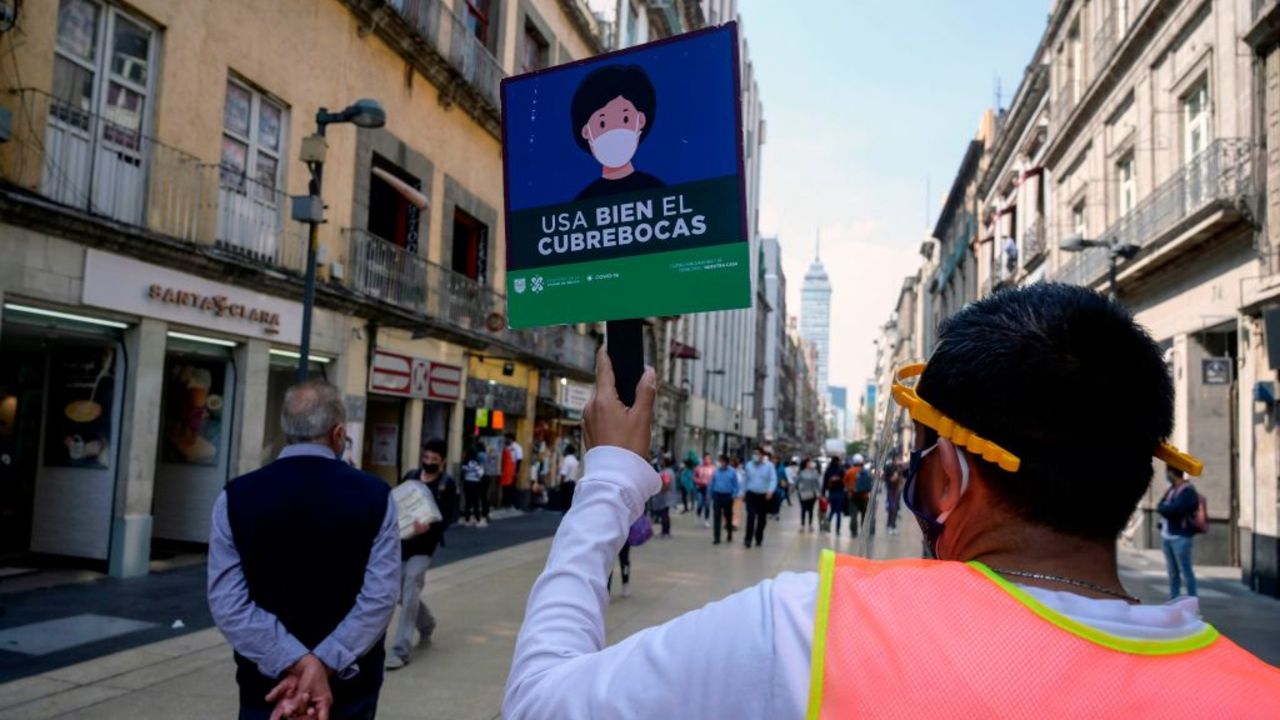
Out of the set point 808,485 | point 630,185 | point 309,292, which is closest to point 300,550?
point 630,185

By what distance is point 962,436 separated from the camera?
1249mm

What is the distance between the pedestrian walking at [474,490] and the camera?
18.6 metres

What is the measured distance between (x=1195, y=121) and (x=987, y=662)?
19.8 m

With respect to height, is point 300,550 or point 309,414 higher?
point 309,414

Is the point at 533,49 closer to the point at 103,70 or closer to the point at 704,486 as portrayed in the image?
the point at 704,486

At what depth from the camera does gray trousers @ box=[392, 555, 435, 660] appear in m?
6.92

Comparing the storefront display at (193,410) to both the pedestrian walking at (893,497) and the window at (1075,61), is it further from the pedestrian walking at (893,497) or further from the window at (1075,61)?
the window at (1075,61)

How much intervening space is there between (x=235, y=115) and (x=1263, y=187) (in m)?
15.2

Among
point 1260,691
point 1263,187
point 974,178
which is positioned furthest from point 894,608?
point 974,178

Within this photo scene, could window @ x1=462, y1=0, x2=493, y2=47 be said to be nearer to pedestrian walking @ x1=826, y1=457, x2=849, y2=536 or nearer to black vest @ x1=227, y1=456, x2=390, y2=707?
pedestrian walking @ x1=826, y1=457, x2=849, y2=536

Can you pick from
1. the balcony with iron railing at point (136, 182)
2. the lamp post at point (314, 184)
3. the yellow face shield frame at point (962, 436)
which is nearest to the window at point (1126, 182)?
the lamp post at point (314, 184)

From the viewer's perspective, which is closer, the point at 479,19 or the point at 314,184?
the point at 314,184

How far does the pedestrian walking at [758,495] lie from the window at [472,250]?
8439mm

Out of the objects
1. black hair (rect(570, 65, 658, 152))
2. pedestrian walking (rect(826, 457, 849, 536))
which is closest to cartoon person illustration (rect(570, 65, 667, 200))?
black hair (rect(570, 65, 658, 152))
